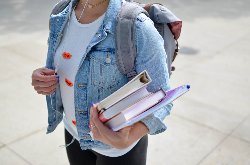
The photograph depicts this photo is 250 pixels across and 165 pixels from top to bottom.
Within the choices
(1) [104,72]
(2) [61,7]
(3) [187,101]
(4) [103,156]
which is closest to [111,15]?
(1) [104,72]

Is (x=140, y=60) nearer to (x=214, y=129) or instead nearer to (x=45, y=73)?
(x=45, y=73)

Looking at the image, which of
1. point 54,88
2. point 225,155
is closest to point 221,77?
point 225,155

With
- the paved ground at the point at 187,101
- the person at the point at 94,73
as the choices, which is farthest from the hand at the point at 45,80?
the paved ground at the point at 187,101

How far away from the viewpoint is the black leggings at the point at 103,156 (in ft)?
5.46

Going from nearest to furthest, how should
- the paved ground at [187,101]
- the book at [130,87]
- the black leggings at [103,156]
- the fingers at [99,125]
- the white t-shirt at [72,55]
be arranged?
the book at [130,87] < the fingers at [99,125] < the white t-shirt at [72,55] < the black leggings at [103,156] < the paved ground at [187,101]

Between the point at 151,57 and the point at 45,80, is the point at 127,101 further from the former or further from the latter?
the point at 45,80

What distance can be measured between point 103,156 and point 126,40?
613mm

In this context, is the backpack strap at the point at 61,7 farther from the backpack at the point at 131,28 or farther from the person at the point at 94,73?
the backpack at the point at 131,28

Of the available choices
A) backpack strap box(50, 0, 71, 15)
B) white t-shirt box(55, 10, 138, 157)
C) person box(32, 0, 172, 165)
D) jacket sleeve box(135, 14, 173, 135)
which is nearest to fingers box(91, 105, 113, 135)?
person box(32, 0, 172, 165)

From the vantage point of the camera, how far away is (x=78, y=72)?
1.49 meters

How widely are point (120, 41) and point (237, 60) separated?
4.40 m

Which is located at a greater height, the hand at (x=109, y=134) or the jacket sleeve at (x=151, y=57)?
the jacket sleeve at (x=151, y=57)

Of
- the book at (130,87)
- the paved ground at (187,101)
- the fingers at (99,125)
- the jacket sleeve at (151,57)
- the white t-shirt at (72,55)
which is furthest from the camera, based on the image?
the paved ground at (187,101)

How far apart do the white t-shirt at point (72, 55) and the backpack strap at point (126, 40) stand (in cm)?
13
